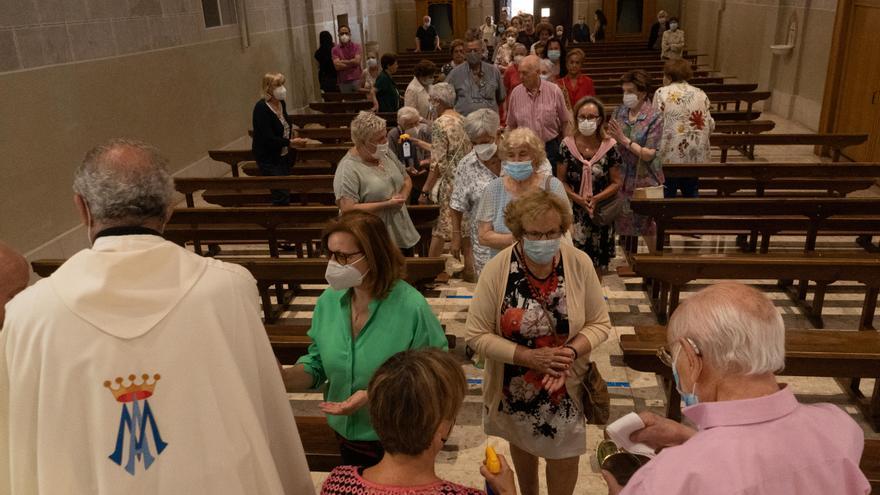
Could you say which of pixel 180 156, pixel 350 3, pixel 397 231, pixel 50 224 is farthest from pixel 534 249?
pixel 350 3

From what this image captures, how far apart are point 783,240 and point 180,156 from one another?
305 inches

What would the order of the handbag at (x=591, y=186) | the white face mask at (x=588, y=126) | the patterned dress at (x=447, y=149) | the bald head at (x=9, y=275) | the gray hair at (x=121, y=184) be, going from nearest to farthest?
the gray hair at (x=121, y=184), the bald head at (x=9, y=275), the white face mask at (x=588, y=126), the handbag at (x=591, y=186), the patterned dress at (x=447, y=149)

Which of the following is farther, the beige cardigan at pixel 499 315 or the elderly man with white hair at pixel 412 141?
the elderly man with white hair at pixel 412 141

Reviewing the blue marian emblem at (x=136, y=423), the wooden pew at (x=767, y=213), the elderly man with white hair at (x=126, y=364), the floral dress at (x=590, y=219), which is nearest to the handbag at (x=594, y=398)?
the elderly man with white hair at (x=126, y=364)

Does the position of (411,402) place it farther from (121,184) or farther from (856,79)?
(856,79)

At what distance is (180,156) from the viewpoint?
368 inches

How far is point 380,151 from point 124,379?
302 centimetres

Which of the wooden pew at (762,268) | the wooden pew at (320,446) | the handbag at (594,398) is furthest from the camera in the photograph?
the wooden pew at (762,268)

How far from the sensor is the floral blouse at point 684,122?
225 inches

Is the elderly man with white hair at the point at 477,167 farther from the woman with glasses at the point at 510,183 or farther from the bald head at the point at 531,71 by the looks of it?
the bald head at the point at 531,71

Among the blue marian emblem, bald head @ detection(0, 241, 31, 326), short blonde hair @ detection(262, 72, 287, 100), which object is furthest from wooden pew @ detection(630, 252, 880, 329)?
short blonde hair @ detection(262, 72, 287, 100)

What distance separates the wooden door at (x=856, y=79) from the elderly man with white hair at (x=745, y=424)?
9.14 metres

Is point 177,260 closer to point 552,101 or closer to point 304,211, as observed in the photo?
point 304,211

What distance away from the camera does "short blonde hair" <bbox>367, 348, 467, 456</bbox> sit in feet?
5.64
